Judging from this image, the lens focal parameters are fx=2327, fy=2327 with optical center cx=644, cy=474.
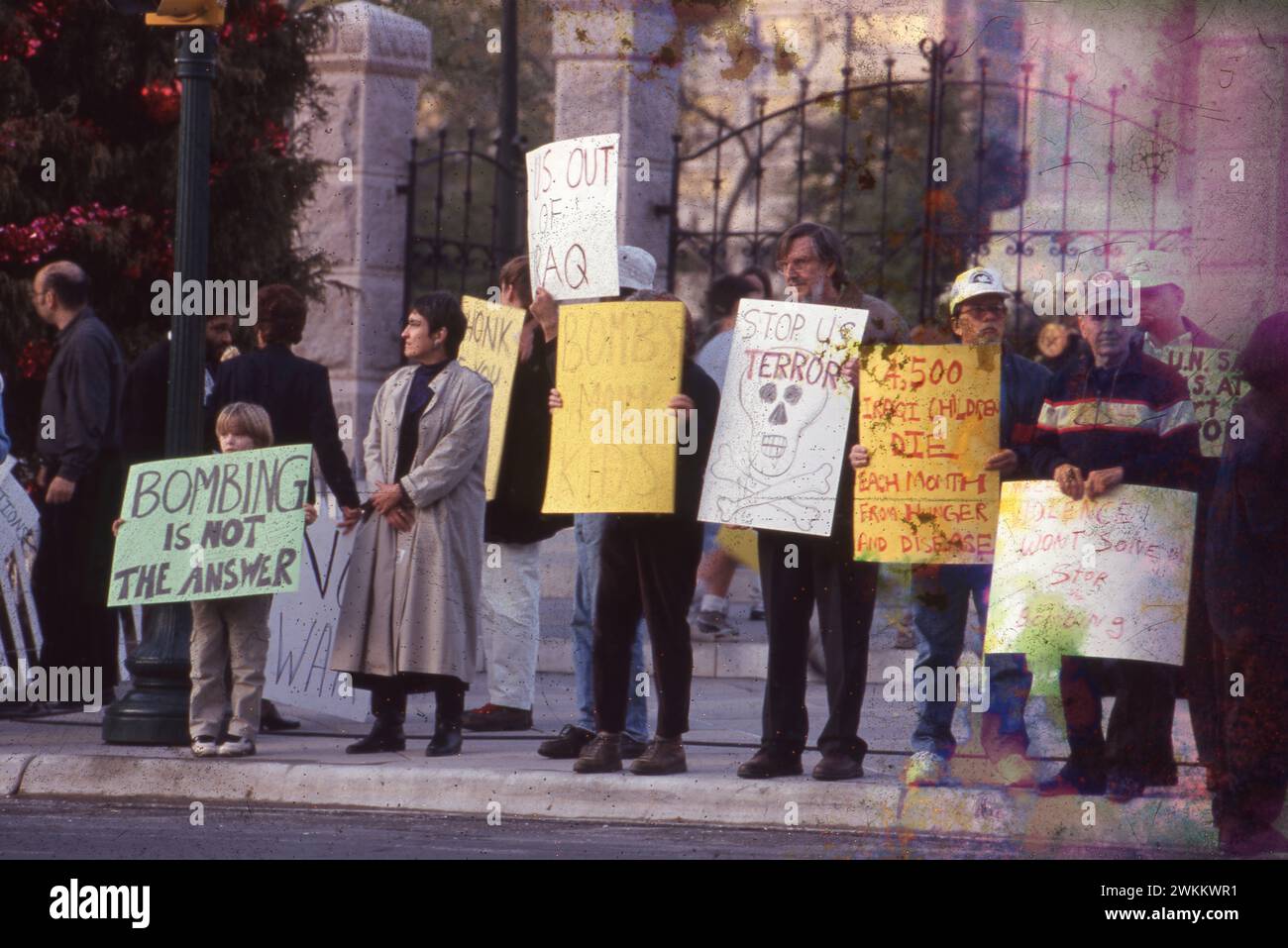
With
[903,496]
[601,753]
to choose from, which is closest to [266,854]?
[601,753]

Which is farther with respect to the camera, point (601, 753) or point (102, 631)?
point (102, 631)

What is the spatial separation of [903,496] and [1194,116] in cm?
210

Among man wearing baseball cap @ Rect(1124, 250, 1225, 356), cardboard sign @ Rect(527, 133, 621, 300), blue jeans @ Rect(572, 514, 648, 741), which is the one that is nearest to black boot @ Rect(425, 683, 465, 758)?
blue jeans @ Rect(572, 514, 648, 741)

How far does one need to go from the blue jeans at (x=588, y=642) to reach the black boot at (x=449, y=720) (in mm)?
482

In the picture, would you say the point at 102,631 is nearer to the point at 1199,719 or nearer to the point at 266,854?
the point at 266,854

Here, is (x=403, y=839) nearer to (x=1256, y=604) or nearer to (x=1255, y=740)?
(x=1255, y=740)

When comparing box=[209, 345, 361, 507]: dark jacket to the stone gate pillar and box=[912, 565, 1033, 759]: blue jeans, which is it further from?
the stone gate pillar

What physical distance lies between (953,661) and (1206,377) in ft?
4.44

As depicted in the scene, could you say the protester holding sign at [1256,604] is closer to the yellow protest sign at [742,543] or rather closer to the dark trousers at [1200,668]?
the dark trousers at [1200,668]

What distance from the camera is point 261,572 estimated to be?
8891 millimetres

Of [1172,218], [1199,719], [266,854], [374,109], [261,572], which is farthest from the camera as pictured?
[374,109]

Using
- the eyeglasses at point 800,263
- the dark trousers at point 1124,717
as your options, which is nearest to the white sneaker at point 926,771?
the dark trousers at point 1124,717

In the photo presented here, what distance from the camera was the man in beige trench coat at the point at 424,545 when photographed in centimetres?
902

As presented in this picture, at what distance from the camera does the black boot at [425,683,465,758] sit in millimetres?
9039
